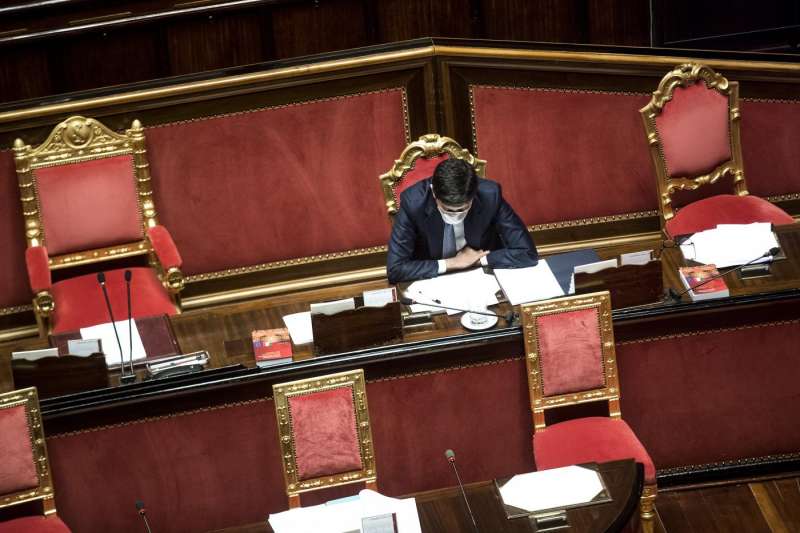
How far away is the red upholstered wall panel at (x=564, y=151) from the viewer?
197 inches

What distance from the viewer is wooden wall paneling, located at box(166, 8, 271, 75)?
5.82 meters

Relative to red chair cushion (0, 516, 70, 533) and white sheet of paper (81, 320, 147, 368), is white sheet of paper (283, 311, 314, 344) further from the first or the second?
red chair cushion (0, 516, 70, 533)

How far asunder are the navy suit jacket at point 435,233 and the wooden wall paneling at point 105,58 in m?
2.13

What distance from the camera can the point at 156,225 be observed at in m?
4.67

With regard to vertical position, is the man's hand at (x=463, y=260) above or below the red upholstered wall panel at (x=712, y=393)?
above

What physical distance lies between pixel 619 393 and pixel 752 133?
199cm

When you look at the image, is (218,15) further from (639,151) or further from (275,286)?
(639,151)

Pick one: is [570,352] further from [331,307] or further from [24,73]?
[24,73]

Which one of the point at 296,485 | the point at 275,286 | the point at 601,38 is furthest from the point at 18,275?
the point at 601,38

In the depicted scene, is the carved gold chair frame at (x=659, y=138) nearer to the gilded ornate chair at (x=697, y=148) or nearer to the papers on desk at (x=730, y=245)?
the gilded ornate chair at (x=697, y=148)

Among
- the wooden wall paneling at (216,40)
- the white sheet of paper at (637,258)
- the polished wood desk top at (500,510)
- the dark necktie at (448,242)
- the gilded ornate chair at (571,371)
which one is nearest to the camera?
the polished wood desk top at (500,510)

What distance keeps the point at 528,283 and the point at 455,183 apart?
0.42m

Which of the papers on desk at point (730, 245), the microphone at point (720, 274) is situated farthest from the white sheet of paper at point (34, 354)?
the papers on desk at point (730, 245)

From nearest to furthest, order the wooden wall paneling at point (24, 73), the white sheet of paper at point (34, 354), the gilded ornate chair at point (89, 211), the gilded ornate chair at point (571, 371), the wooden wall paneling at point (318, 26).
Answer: the white sheet of paper at point (34, 354), the gilded ornate chair at point (571, 371), the gilded ornate chair at point (89, 211), the wooden wall paneling at point (24, 73), the wooden wall paneling at point (318, 26)
